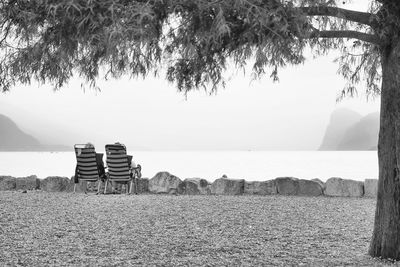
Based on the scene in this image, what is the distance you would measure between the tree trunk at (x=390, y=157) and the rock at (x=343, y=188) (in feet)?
19.9

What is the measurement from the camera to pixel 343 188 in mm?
12203

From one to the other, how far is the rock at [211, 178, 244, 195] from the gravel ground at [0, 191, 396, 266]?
1.27m

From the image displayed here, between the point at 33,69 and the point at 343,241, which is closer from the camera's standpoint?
the point at 33,69

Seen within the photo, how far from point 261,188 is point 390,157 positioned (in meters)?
6.51

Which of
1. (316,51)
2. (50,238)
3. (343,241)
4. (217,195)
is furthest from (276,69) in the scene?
(217,195)

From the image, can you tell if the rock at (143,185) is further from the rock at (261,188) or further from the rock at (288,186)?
the rock at (288,186)

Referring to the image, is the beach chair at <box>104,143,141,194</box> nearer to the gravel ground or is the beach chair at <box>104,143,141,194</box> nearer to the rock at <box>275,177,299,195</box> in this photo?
the gravel ground

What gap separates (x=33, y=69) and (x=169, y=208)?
5053mm

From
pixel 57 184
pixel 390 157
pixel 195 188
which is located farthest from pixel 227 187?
pixel 390 157

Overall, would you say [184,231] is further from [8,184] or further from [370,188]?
[8,184]

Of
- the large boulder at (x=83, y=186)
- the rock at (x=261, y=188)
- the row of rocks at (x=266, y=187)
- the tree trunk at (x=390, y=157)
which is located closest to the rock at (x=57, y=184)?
the large boulder at (x=83, y=186)

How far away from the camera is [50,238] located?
22.7ft

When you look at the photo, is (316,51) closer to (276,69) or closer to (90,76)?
(276,69)

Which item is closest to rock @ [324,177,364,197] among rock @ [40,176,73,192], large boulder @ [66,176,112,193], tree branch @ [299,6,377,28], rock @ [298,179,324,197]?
rock @ [298,179,324,197]
